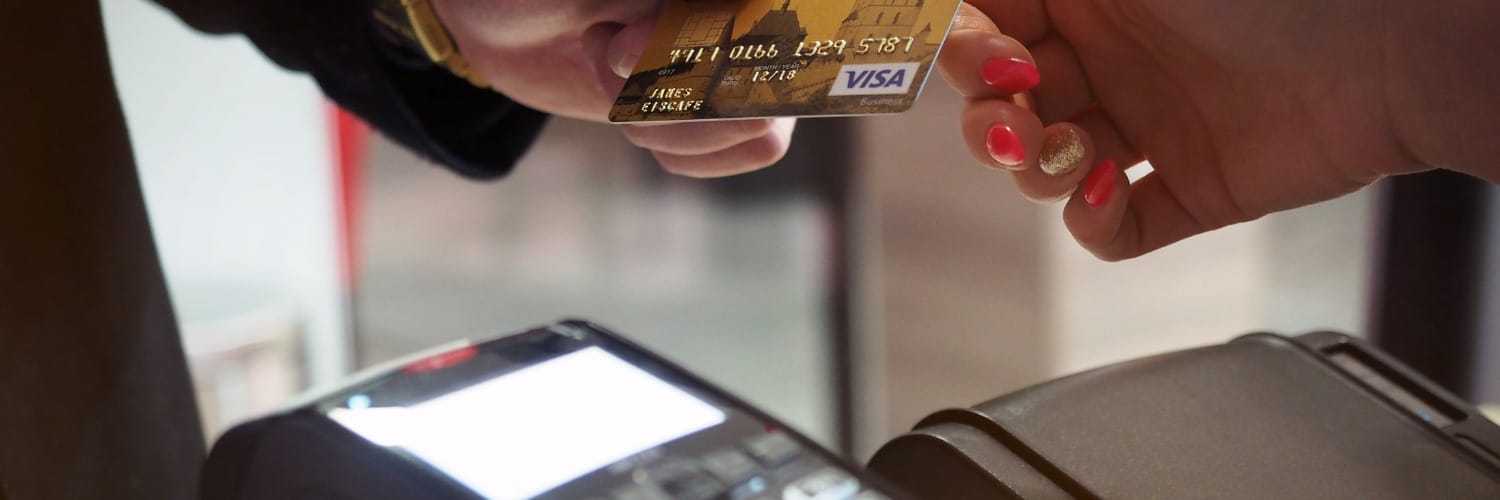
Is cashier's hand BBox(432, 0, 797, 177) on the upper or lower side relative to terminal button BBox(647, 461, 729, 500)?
upper

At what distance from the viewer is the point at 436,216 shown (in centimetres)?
169

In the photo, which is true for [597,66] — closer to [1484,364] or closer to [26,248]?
[26,248]

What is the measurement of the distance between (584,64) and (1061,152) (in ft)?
0.76

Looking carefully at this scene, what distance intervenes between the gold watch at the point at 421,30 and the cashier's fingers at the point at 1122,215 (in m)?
0.29

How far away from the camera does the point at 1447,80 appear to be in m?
0.38

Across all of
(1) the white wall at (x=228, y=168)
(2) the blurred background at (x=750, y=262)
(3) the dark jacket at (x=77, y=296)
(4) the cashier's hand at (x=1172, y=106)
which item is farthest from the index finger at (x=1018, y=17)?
(1) the white wall at (x=228, y=168)

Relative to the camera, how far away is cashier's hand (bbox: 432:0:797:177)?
496 mm

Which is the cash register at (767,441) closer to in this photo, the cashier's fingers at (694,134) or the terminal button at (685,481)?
the terminal button at (685,481)

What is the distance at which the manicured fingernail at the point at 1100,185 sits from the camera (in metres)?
0.46

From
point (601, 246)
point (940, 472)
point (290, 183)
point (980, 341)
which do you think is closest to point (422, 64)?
point (940, 472)

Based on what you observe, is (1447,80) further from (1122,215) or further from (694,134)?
(694,134)

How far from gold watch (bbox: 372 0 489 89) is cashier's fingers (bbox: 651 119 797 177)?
0.10 meters

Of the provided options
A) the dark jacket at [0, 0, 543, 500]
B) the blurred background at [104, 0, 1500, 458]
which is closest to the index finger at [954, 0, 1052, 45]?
the dark jacket at [0, 0, 543, 500]

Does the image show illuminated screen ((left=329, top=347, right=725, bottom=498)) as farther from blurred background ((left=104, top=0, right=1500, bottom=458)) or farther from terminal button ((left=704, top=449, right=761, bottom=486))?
blurred background ((left=104, top=0, right=1500, bottom=458))
